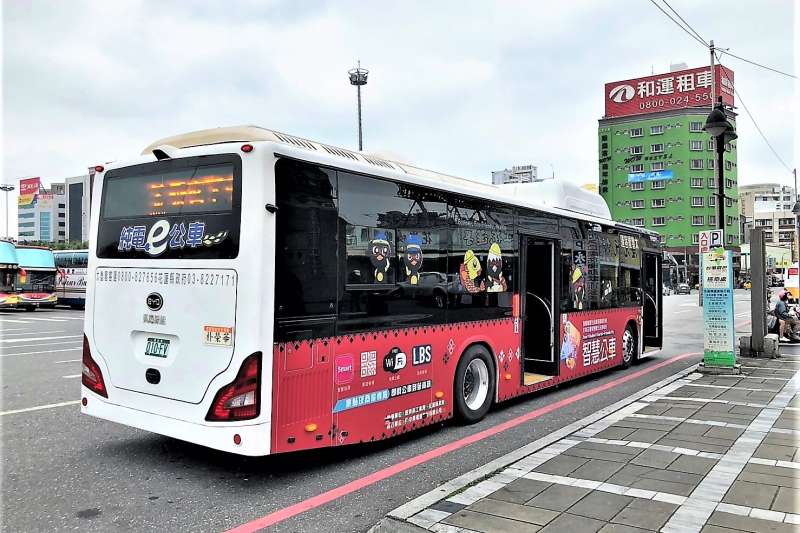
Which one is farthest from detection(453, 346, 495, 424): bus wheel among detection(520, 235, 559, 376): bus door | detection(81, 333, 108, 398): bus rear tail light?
detection(81, 333, 108, 398): bus rear tail light

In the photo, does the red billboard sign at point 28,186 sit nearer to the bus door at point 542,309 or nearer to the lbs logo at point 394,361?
the bus door at point 542,309

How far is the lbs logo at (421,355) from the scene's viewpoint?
20.2 feet

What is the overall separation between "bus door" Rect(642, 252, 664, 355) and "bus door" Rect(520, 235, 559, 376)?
4.69m

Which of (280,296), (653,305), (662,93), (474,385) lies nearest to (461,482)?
(280,296)

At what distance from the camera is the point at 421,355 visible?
20.6 feet

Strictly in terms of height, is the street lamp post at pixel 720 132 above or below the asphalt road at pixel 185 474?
above

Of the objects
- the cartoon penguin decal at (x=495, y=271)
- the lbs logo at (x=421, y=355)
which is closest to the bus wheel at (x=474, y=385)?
the lbs logo at (x=421, y=355)

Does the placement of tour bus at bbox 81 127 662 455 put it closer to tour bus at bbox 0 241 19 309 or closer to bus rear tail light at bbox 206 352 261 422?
bus rear tail light at bbox 206 352 261 422

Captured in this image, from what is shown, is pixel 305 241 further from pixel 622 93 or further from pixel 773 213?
pixel 773 213

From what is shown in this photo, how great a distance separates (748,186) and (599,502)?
165 meters

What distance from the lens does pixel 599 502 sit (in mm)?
4344

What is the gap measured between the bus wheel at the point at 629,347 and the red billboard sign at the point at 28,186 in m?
124

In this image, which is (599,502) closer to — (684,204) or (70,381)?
(70,381)

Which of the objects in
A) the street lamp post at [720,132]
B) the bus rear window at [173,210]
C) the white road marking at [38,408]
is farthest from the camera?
the street lamp post at [720,132]
